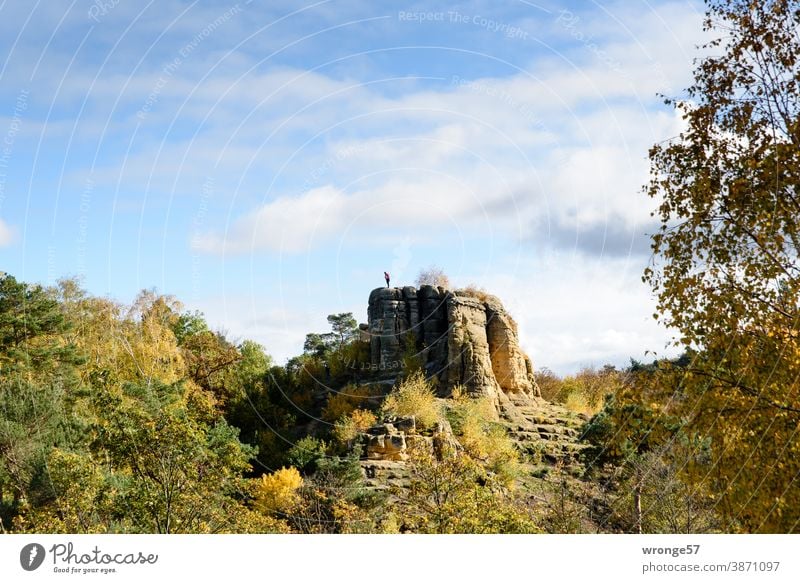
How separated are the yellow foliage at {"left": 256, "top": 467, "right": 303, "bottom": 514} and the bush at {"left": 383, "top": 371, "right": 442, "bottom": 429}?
7.04m

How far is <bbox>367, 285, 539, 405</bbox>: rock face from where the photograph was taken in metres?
42.0

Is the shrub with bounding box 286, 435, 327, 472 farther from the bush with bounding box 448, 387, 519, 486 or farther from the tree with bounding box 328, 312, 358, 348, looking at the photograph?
the tree with bounding box 328, 312, 358, 348

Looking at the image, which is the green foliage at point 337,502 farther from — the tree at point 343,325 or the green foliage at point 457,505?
the tree at point 343,325

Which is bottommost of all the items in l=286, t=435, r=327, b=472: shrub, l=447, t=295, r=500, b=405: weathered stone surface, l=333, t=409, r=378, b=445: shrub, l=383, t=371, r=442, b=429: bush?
l=286, t=435, r=327, b=472: shrub

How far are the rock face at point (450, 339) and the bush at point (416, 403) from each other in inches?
88.6

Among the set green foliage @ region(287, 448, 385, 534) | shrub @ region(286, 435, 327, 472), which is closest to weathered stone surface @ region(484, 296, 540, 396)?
shrub @ region(286, 435, 327, 472)

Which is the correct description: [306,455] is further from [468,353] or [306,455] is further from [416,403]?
[468,353]

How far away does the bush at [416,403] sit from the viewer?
36.9 m

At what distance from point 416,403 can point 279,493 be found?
29.6ft

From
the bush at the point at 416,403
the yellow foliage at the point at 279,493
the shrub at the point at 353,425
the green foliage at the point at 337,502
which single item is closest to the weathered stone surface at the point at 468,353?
the bush at the point at 416,403

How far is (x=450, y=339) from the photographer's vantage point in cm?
4222

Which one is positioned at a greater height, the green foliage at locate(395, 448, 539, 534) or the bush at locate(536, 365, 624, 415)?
the bush at locate(536, 365, 624, 415)
